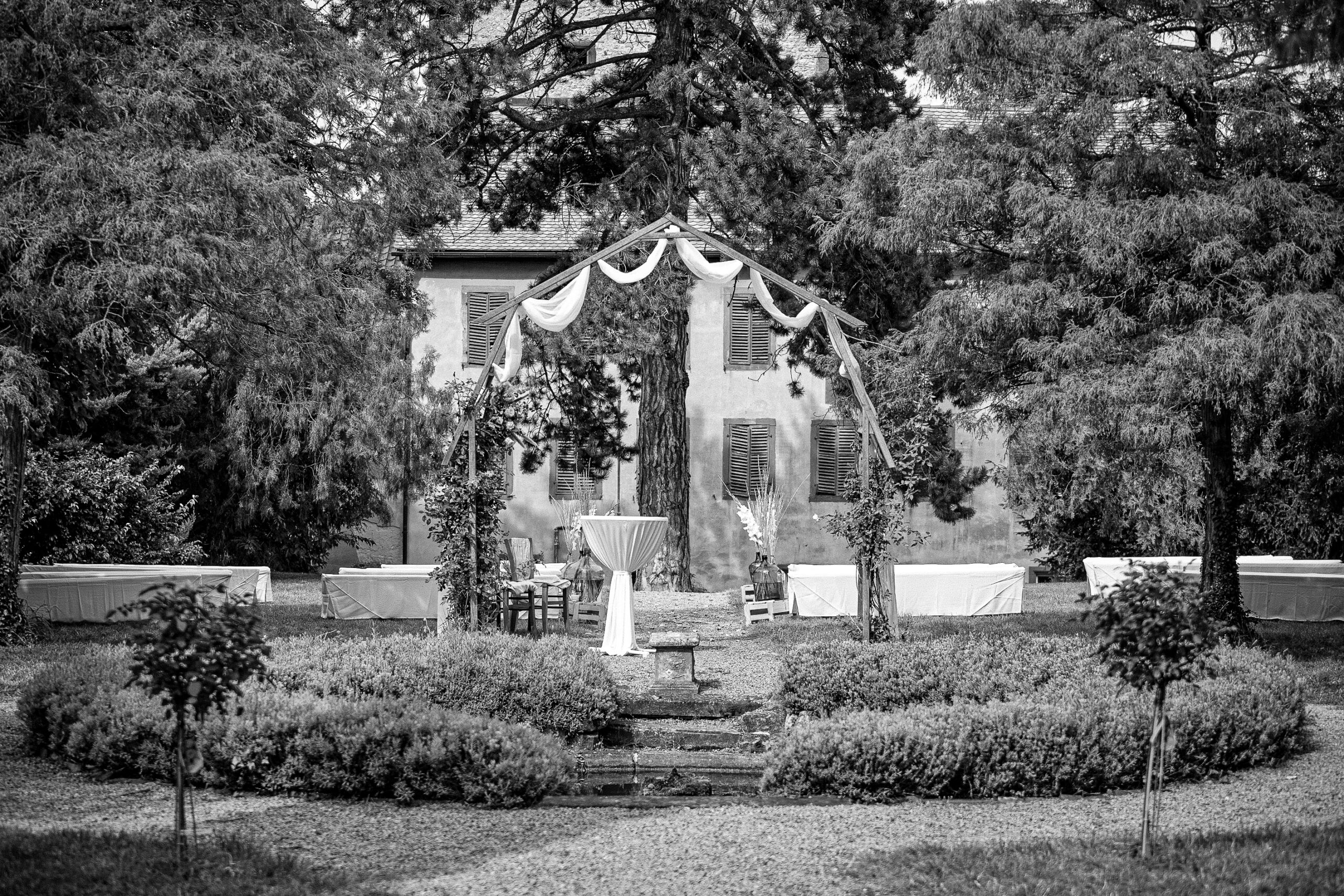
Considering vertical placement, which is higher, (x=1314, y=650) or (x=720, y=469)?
(x=720, y=469)

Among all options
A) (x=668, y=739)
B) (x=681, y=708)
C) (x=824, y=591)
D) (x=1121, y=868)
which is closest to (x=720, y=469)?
(x=824, y=591)

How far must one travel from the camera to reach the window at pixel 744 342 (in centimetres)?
2550

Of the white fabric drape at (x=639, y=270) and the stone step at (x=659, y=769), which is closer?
the stone step at (x=659, y=769)

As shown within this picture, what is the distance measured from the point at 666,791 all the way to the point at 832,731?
106cm

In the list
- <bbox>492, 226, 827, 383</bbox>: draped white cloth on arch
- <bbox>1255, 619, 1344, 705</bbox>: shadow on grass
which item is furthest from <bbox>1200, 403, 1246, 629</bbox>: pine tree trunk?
<bbox>492, 226, 827, 383</bbox>: draped white cloth on arch

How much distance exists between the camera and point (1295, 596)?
1703 cm

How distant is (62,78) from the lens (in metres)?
11.8

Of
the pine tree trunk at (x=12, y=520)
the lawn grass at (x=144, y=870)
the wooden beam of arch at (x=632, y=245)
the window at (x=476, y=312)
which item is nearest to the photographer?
the lawn grass at (x=144, y=870)

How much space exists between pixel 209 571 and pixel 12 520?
3025mm

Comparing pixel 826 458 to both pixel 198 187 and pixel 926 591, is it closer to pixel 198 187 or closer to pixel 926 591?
pixel 926 591

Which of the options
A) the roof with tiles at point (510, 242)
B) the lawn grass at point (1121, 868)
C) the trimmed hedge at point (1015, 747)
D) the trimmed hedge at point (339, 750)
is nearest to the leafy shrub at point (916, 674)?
the trimmed hedge at point (1015, 747)

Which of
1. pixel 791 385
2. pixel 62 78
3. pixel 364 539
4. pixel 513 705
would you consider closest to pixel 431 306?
pixel 364 539

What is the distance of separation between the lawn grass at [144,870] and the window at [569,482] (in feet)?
61.2

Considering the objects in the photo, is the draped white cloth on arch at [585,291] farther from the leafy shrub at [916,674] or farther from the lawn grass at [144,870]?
the lawn grass at [144,870]
